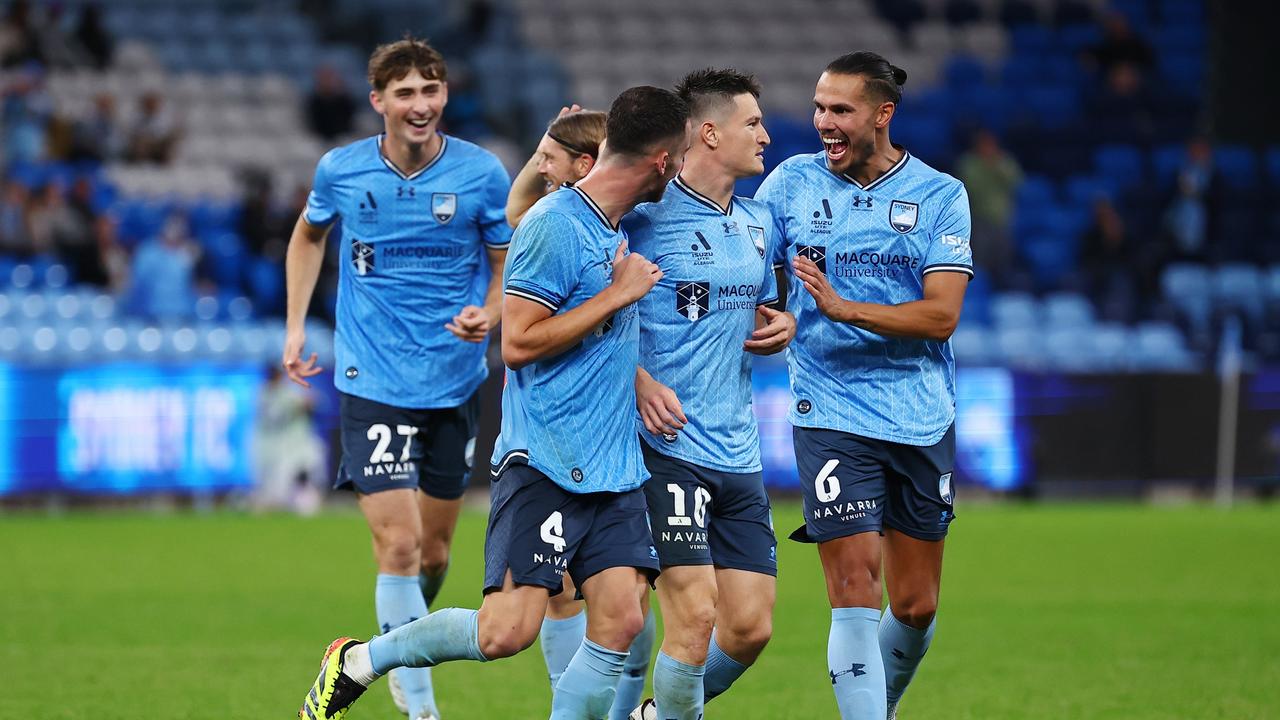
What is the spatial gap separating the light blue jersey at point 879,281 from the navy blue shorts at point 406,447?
187 cm

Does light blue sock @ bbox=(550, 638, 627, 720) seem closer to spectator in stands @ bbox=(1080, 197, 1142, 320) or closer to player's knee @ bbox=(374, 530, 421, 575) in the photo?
player's knee @ bbox=(374, 530, 421, 575)

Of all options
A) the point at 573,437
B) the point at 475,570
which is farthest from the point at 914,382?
the point at 475,570

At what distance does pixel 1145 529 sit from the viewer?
16.3 meters

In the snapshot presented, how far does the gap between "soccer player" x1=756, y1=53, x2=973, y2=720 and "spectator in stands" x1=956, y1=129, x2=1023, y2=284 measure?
15.2 metres

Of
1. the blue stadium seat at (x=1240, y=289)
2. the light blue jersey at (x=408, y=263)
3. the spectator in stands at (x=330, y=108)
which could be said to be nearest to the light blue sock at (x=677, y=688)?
the light blue jersey at (x=408, y=263)

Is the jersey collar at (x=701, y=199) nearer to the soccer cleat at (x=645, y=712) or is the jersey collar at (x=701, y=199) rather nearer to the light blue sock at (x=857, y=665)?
the light blue sock at (x=857, y=665)

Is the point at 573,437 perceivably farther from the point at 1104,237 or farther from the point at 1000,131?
the point at 1000,131

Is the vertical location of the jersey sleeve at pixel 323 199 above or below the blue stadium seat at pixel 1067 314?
above

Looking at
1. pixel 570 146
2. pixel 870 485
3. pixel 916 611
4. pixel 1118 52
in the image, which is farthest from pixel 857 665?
pixel 1118 52

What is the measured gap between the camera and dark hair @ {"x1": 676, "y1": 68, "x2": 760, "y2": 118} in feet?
20.3

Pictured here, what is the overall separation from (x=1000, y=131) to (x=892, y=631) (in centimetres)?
1861

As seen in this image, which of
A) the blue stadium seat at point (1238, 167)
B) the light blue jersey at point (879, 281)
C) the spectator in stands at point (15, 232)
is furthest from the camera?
the blue stadium seat at point (1238, 167)

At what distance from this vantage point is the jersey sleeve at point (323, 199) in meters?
7.70

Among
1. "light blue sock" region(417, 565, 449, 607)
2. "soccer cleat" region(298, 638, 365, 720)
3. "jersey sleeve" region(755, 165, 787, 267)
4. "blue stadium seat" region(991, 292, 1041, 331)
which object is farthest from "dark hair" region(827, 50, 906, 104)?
"blue stadium seat" region(991, 292, 1041, 331)
